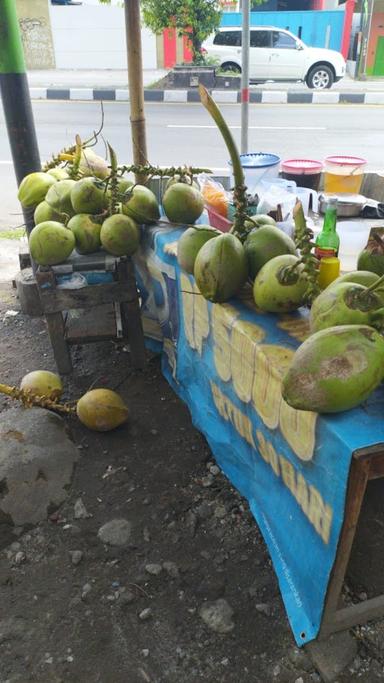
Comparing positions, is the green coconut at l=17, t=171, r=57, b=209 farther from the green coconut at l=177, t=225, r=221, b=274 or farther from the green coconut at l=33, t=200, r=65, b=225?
the green coconut at l=177, t=225, r=221, b=274

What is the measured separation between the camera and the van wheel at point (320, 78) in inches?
559

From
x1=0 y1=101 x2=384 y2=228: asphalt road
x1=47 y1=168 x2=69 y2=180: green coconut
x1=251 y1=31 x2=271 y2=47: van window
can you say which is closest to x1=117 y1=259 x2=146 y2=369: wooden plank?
x1=47 y1=168 x2=69 y2=180: green coconut

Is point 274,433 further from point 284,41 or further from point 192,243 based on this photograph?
point 284,41

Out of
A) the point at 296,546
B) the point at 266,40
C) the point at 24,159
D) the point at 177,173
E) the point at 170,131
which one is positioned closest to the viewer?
the point at 296,546

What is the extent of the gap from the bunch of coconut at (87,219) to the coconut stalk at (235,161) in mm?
955

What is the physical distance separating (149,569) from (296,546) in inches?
23.6

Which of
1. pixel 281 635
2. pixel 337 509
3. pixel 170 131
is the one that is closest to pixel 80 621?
pixel 281 635

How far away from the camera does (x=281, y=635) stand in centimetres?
170

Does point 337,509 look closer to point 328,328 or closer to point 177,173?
point 328,328

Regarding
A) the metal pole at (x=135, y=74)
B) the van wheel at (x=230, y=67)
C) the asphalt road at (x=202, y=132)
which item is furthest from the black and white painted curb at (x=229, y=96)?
the metal pole at (x=135, y=74)

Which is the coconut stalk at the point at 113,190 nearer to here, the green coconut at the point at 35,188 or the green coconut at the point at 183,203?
the green coconut at the point at 183,203

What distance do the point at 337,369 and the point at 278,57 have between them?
15.1 m

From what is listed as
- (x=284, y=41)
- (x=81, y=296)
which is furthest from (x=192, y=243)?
(x=284, y=41)

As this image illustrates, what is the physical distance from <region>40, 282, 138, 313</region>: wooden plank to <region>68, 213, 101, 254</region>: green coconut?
0.24 m
